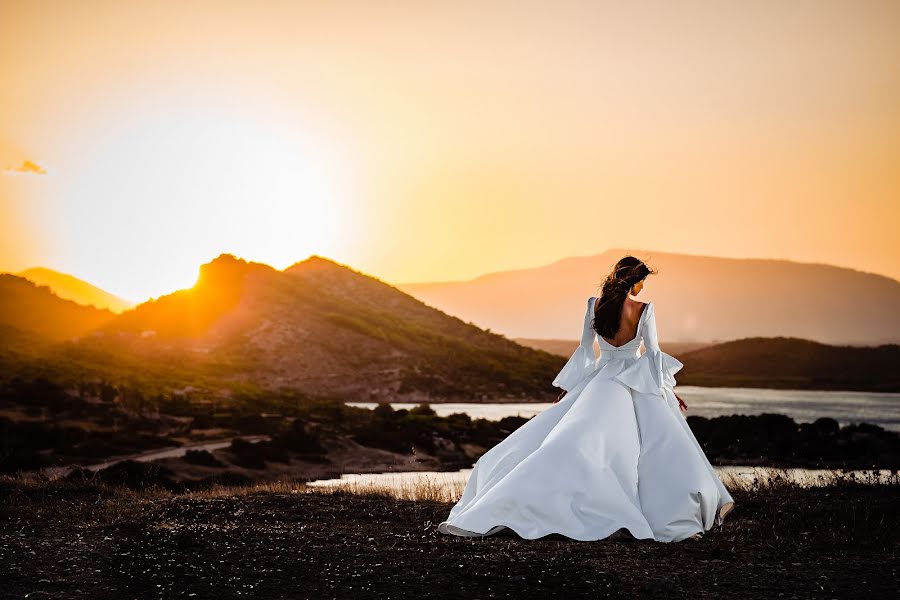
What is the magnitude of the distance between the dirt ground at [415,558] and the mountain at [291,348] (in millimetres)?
80661

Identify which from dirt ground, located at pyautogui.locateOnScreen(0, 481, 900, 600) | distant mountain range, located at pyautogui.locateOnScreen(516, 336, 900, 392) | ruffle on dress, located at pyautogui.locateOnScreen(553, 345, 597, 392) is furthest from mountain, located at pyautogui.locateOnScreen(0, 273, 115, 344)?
ruffle on dress, located at pyautogui.locateOnScreen(553, 345, 597, 392)

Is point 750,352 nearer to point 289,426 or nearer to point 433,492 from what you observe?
point 289,426

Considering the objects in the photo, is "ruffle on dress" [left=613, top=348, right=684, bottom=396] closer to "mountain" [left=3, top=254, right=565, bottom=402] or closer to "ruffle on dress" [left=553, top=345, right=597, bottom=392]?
"ruffle on dress" [left=553, top=345, right=597, bottom=392]

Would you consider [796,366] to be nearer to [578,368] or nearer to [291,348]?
[291,348]

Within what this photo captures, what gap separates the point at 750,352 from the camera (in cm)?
14462

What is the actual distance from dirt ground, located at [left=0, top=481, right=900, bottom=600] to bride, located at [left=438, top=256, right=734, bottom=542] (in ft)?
0.87

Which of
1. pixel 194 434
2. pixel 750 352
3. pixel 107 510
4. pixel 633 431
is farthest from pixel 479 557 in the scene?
pixel 750 352

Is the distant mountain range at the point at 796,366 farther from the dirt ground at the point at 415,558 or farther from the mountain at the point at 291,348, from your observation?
the dirt ground at the point at 415,558

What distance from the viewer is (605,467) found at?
33.4 feet

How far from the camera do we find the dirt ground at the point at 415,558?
8.02 metres

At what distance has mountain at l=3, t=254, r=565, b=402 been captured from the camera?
11106 cm

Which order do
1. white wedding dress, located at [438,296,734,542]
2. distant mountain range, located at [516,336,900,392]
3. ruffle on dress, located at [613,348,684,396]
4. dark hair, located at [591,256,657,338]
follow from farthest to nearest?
distant mountain range, located at [516,336,900,392]
ruffle on dress, located at [613,348,684,396]
dark hair, located at [591,256,657,338]
white wedding dress, located at [438,296,734,542]

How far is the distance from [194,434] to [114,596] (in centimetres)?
4060

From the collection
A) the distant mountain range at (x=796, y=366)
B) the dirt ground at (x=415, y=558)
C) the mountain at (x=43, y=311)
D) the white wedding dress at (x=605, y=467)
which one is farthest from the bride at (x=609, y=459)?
the mountain at (x=43, y=311)
